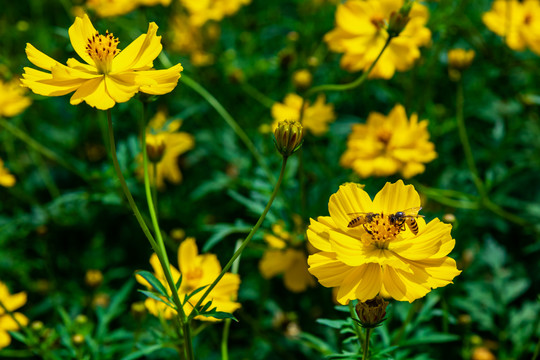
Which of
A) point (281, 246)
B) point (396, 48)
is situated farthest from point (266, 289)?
point (396, 48)

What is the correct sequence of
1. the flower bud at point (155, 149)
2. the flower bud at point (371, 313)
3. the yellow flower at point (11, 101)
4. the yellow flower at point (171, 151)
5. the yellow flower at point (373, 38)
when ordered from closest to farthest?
the flower bud at point (371, 313)
the flower bud at point (155, 149)
the yellow flower at point (373, 38)
the yellow flower at point (11, 101)
the yellow flower at point (171, 151)

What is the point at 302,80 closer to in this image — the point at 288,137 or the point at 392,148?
the point at 392,148

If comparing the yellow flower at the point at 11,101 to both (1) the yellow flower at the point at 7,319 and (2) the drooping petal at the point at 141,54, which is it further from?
(2) the drooping petal at the point at 141,54

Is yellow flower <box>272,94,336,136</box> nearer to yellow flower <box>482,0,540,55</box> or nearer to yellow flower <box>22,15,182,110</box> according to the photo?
yellow flower <box>482,0,540,55</box>

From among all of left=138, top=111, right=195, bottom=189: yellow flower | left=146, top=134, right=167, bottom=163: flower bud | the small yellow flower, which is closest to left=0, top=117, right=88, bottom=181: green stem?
left=138, top=111, right=195, bottom=189: yellow flower

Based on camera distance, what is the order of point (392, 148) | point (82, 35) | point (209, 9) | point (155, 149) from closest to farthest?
point (82, 35) < point (155, 149) < point (392, 148) < point (209, 9)

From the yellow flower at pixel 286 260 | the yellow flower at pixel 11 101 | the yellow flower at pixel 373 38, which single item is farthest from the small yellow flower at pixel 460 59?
the yellow flower at pixel 11 101

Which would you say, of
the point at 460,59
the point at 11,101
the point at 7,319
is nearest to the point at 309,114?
the point at 460,59
